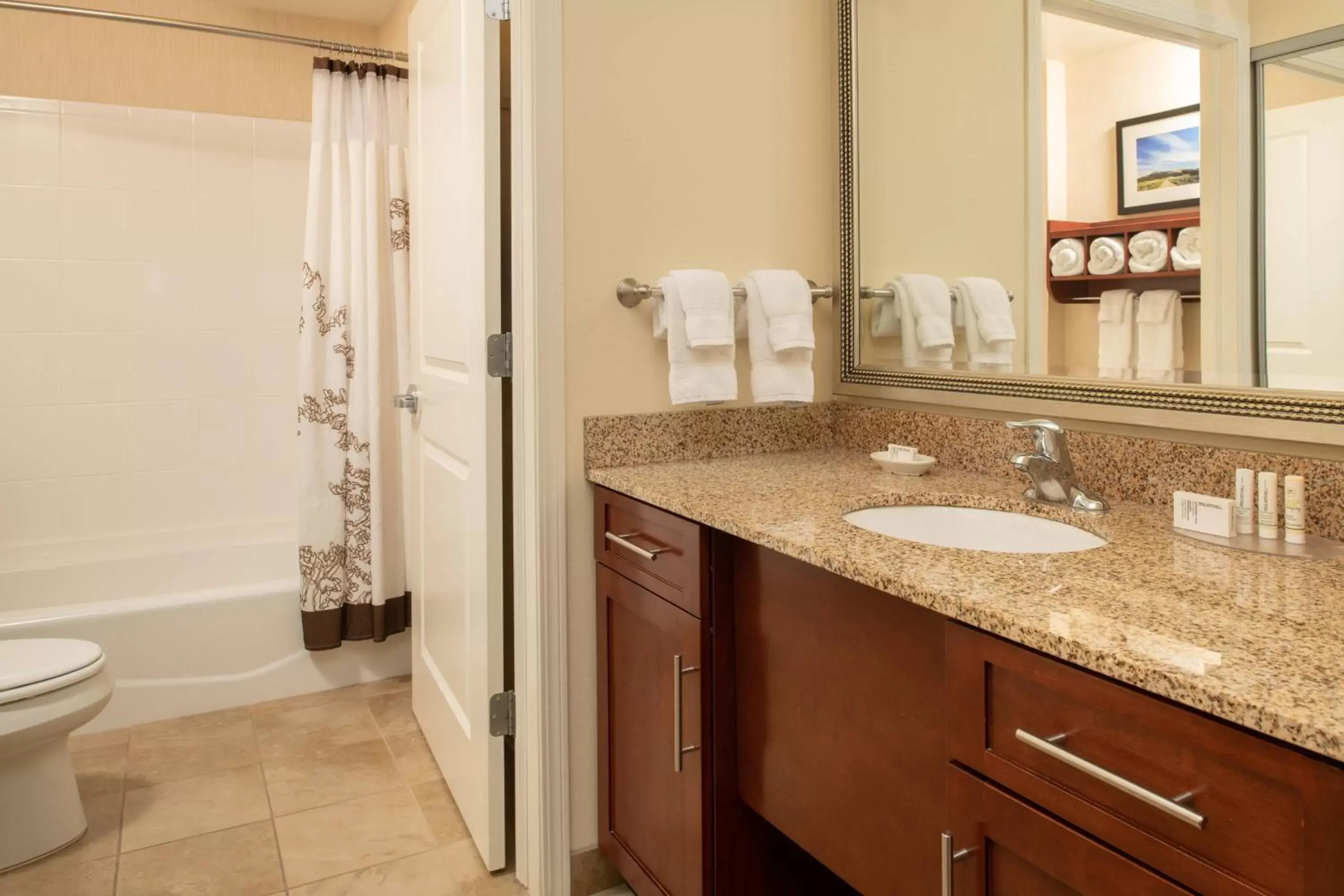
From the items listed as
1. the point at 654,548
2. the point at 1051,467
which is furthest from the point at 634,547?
the point at 1051,467

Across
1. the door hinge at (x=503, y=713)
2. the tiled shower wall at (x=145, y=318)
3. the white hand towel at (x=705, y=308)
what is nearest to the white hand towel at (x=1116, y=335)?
the white hand towel at (x=705, y=308)

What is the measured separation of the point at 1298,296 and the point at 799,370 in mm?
873

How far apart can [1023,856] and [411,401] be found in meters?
1.91

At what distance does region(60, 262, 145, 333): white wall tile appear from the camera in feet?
10.1

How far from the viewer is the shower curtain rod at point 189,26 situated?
2631 millimetres

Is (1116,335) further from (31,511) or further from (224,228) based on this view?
(31,511)

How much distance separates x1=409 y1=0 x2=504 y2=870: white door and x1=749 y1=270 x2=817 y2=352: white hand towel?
525 mm

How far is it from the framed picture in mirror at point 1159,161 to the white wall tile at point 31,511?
321cm

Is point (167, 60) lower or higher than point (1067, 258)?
higher

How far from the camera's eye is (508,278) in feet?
Answer: 6.28

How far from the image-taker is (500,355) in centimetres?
182

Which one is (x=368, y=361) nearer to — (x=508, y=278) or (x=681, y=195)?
(x=508, y=278)

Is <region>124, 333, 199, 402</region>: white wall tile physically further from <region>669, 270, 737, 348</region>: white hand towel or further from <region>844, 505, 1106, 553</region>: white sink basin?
<region>844, 505, 1106, 553</region>: white sink basin

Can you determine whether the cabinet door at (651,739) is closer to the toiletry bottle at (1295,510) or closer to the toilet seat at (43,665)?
the toiletry bottle at (1295,510)
